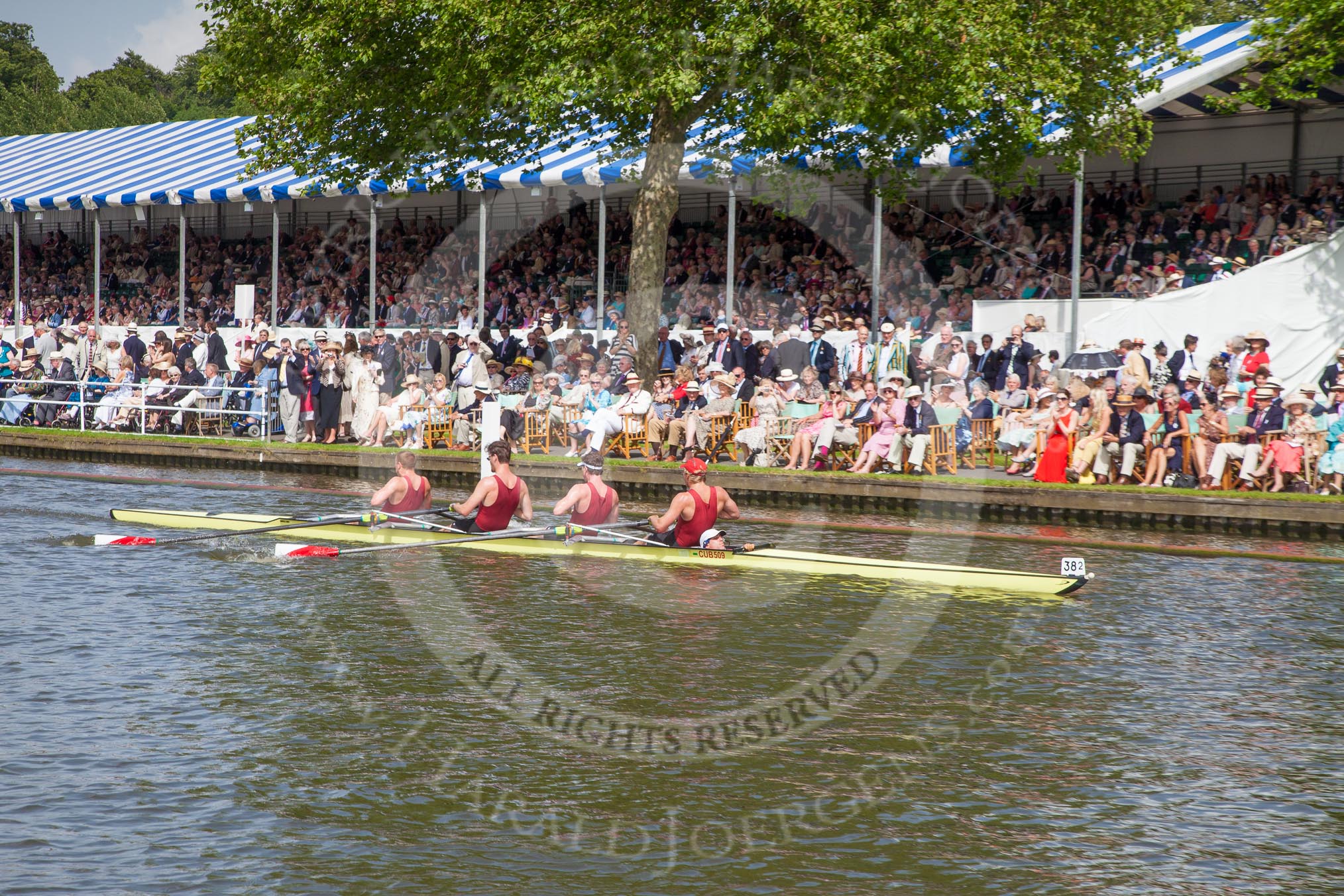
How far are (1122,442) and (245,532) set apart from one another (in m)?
10.5

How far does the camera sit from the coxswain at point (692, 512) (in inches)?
549

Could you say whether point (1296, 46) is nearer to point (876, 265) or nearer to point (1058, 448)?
point (876, 265)

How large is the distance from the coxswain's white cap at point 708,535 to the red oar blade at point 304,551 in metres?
3.59

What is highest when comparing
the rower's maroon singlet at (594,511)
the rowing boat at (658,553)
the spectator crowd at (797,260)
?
the spectator crowd at (797,260)

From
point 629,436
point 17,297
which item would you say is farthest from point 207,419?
point 17,297

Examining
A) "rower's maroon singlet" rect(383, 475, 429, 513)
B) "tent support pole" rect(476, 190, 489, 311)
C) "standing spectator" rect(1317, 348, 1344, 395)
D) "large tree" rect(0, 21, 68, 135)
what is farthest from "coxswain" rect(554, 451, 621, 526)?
"large tree" rect(0, 21, 68, 135)

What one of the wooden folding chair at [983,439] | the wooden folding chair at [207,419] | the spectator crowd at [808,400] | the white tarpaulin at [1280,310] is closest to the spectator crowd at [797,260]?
the white tarpaulin at [1280,310]

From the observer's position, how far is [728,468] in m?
19.4

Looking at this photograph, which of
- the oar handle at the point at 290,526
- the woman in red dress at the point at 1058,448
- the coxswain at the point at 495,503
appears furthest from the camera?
the woman in red dress at the point at 1058,448

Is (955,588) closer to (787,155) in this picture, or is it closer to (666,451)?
(666,451)

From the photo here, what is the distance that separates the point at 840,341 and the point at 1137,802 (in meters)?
15.0

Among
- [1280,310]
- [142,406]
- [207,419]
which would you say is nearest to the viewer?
[1280,310]

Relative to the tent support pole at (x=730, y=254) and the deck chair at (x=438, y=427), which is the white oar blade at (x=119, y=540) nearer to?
the deck chair at (x=438, y=427)

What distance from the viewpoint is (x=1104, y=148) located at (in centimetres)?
2180
